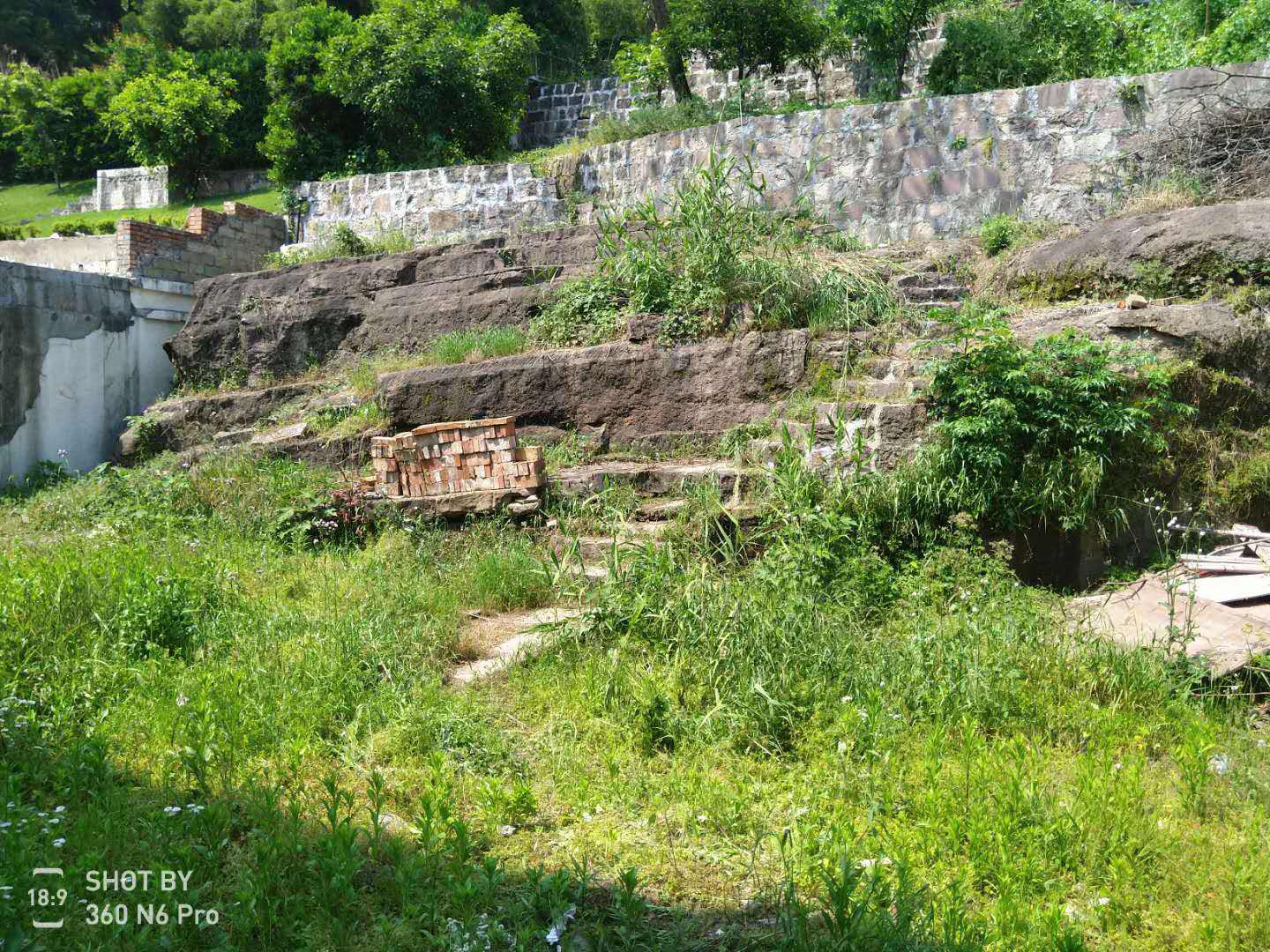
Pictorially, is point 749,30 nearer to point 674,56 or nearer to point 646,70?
point 674,56

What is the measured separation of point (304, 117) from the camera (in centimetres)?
1639

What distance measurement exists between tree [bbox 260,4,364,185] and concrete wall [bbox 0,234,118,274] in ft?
15.3

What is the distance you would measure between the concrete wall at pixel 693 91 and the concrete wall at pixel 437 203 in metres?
3.81

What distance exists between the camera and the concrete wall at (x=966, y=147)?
913 centimetres

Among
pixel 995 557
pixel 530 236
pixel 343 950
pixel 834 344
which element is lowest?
pixel 343 950

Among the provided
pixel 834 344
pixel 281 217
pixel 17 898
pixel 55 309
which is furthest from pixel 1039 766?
pixel 281 217

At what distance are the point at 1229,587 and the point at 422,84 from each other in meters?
14.3

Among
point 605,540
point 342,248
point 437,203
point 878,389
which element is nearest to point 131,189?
point 437,203

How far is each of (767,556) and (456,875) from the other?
2.72 m

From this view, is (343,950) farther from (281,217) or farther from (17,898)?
(281,217)

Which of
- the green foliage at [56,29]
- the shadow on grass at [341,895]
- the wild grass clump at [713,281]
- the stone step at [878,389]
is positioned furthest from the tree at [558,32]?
the shadow on grass at [341,895]

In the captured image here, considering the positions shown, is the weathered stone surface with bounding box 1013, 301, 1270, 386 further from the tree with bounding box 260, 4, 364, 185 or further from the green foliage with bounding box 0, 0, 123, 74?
the green foliage with bounding box 0, 0, 123, 74

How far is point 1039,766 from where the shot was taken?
350 cm

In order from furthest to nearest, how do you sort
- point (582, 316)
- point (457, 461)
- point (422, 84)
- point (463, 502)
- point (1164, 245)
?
1. point (422, 84)
2. point (582, 316)
3. point (1164, 245)
4. point (457, 461)
5. point (463, 502)
